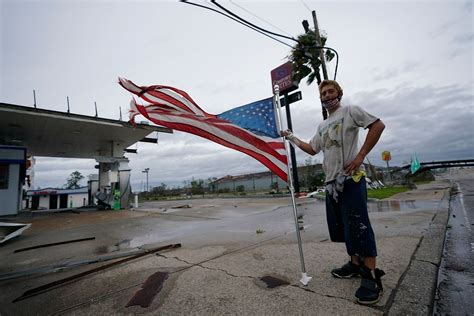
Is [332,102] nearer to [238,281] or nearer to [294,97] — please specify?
[238,281]

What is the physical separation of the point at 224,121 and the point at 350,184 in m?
1.71

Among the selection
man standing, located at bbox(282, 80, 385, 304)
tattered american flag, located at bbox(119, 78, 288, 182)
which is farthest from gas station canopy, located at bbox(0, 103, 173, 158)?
man standing, located at bbox(282, 80, 385, 304)

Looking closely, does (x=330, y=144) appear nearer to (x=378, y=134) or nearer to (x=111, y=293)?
(x=378, y=134)

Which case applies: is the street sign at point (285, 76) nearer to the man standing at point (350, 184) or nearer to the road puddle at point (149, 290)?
the man standing at point (350, 184)

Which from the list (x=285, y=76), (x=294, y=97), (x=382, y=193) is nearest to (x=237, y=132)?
(x=294, y=97)

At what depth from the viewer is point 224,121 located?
9.95 ft

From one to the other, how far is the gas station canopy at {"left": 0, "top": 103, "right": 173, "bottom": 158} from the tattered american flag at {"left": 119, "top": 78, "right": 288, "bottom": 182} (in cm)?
618

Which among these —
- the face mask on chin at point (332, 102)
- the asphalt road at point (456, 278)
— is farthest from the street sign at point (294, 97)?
the face mask on chin at point (332, 102)

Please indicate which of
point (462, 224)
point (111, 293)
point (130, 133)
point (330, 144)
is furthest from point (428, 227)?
point (130, 133)

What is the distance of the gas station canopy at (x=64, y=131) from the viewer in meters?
11.1

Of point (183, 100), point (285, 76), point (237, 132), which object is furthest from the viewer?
point (285, 76)

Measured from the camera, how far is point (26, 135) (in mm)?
14203

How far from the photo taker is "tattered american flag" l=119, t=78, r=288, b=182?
2840 mm

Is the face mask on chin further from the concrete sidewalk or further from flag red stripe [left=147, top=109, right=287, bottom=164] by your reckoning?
the concrete sidewalk
